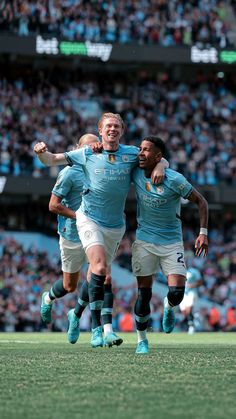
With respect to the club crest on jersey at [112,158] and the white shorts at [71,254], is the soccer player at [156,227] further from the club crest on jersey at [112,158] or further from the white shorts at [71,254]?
the white shorts at [71,254]

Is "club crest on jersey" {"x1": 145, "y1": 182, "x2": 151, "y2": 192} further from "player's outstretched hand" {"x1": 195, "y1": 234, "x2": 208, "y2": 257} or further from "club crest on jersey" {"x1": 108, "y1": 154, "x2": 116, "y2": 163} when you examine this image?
"player's outstretched hand" {"x1": 195, "y1": 234, "x2": 208, "y2": 257}

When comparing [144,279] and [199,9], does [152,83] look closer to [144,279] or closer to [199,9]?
[199,9]

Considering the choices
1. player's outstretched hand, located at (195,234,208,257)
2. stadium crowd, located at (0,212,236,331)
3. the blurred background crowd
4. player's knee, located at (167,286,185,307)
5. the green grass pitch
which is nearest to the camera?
the green grass pitch

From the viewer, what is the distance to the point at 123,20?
31.0 meters

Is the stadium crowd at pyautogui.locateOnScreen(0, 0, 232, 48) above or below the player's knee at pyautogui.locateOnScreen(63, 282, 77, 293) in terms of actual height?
above

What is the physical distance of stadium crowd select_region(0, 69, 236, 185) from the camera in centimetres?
2859

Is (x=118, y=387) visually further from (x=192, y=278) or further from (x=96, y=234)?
(x=192, y=278)

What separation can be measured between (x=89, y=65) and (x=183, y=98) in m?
3.20

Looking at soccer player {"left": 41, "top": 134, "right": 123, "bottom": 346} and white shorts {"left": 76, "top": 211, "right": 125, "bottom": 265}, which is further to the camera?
soccer player {"left": 41, "top": 134, "right": 123, "bottom": 346}

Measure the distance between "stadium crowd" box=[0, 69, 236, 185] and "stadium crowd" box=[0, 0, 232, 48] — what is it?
79.1 inches

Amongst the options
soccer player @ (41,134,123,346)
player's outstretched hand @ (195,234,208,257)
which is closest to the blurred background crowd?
soccer player @ (41,134,123,346)

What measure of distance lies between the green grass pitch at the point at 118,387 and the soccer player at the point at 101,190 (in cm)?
83

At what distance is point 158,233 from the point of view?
969 cm

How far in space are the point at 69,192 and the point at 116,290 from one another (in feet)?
49.8
